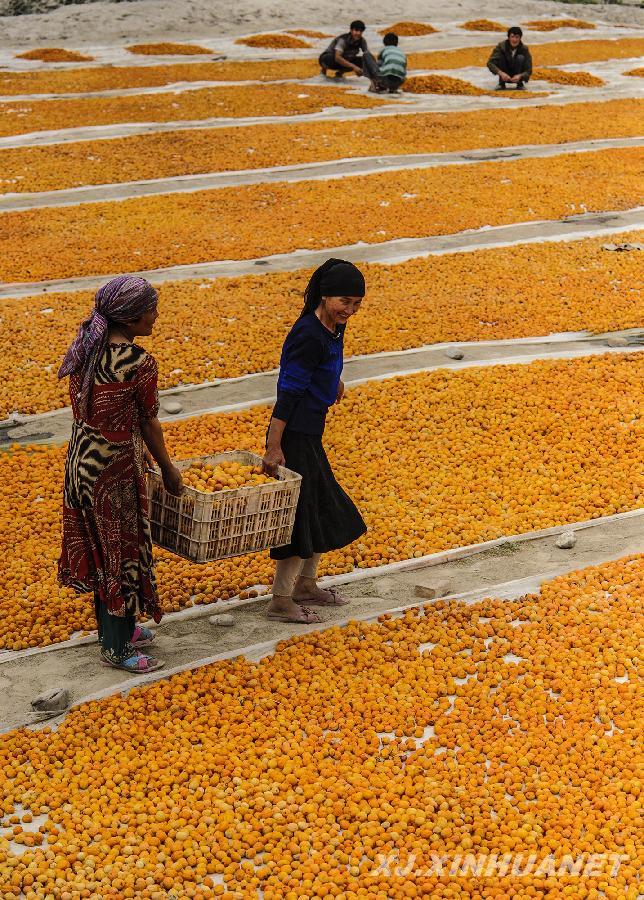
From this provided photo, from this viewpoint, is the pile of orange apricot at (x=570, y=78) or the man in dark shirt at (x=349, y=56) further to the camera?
the pile of orange apricot at (x=570, y=78)

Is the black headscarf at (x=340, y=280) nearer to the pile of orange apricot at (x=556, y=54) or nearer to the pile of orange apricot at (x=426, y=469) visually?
the pile of orange apricot at (x=426, y=469)

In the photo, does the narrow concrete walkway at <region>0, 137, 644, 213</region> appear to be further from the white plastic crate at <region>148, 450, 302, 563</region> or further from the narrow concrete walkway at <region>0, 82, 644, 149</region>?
Answer: the white plastic crate at <region>148, 450, 302, 563</region>

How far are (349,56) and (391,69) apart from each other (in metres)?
1.48

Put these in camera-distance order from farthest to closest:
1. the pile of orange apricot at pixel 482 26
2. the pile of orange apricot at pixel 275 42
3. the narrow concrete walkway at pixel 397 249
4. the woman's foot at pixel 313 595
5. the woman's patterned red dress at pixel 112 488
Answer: the pile of orange apricot at pixel 482 26 < the pile of orange apricot at pixel 275 42 < the narrow concrete walkway at pixel 397 249 < the woman's foot at pixel 313 595 < the woman's patterned red dress at pixel 112 488

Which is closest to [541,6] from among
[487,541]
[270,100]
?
[270,100]

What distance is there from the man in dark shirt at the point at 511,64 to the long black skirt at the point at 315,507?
16725mm

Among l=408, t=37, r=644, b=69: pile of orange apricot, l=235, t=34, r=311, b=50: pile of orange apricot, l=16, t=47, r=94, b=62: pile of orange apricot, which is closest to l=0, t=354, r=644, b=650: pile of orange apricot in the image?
l=408, t=37, r=644, b=69: pile of orange apricot

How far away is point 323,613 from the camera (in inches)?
229

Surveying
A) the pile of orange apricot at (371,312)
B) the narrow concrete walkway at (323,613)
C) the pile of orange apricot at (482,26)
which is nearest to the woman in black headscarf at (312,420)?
the narrow concrete walkway at (323,613)

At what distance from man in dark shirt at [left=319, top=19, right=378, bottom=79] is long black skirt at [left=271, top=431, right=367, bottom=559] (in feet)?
53.2

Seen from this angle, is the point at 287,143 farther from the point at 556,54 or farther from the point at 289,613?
the point at 289,613

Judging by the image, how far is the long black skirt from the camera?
5.36m

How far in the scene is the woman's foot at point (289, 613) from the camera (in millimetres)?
5660

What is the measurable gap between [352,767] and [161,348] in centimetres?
579
